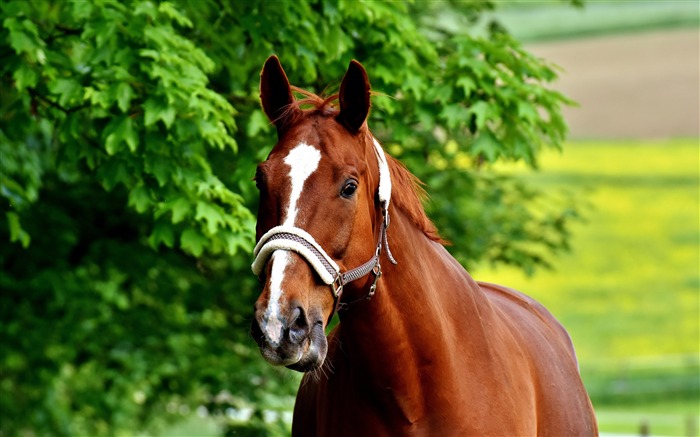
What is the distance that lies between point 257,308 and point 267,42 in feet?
11.6

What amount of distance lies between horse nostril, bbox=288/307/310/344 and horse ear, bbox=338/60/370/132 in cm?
75

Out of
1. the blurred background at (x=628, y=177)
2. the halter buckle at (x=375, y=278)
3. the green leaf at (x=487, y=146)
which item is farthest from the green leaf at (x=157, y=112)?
the blurred background at (x=628, y=177)

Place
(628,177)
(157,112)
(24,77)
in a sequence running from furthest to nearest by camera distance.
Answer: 1. (628,177)
2. (24,77)
3. (157,112)

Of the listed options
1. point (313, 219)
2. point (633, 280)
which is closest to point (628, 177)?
point (633, 280)

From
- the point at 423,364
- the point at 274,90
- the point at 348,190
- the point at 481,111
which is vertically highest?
the point at 481,111

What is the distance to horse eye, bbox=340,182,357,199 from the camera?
3.68m

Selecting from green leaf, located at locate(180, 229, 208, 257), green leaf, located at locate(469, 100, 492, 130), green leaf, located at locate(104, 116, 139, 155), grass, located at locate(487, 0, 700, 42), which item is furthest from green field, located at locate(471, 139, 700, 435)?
green leaf, located at locate(104, 116, 139, 155)

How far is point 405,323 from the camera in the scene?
4043 mm

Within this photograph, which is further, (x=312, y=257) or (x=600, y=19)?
(x=600, y=19)

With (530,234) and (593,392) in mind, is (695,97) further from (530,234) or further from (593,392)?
(530,234)

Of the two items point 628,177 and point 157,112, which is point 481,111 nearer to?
point 157,112

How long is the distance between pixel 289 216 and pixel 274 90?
2.21ft

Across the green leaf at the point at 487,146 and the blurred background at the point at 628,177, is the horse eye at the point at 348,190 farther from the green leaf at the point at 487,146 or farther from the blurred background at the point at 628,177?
the blurred background at the point at 628,177

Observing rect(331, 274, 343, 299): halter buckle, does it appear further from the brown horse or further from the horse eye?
the horse eye
